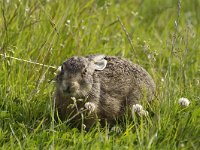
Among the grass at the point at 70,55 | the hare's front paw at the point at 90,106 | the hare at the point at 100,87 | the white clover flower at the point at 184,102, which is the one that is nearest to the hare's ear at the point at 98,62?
the hare at the point at 100,87

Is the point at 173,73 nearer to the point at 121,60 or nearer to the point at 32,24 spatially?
the point at 121,60

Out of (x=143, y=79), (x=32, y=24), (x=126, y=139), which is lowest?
(x=126, y=139)

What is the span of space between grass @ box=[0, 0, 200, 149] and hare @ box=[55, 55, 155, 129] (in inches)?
6.2

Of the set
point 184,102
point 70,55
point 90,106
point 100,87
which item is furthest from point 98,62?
point 70,55

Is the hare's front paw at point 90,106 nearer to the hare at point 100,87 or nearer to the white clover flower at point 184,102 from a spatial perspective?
the hare at point 100,87

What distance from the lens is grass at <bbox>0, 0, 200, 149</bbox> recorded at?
552cm

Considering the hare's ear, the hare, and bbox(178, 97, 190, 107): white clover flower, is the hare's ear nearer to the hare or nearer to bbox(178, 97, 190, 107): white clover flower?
the hare

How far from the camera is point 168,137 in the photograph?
562 centimetres

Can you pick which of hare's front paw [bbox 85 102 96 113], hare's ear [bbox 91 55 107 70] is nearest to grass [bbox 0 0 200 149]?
hare's front paw [bbox 85 102 96 113]

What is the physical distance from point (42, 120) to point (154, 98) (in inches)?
50.8

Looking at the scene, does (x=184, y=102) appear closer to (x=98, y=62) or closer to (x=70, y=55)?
(x=98, y=62)

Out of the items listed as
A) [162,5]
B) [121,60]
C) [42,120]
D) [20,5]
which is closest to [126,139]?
[42,120]

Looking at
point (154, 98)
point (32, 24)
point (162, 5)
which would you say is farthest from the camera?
point (162, 5)

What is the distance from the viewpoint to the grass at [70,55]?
217 inches
